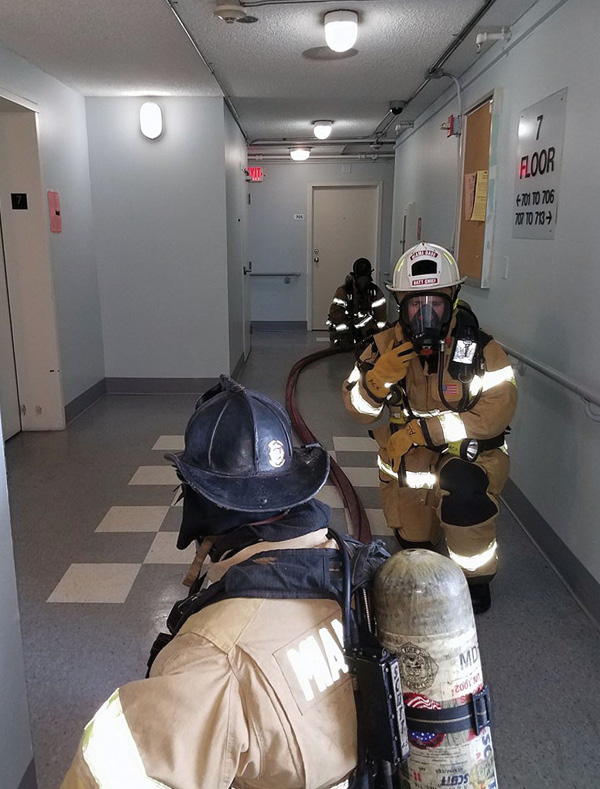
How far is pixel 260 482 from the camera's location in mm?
1000

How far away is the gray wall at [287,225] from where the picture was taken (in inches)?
354

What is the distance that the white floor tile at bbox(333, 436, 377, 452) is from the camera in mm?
4184

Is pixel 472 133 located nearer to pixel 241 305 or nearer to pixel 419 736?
pixel 241 305

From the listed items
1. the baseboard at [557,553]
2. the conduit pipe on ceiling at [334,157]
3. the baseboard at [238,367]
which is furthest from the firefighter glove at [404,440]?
the conduit pipe on ceiling at [334,157]

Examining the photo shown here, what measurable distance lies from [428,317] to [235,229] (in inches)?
156

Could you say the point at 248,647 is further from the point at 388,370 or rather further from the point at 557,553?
the point at 557,553

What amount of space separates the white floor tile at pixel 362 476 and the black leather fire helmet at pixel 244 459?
8.41ft

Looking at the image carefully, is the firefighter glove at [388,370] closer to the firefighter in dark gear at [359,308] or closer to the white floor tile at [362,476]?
the white floor tile at [362,476]

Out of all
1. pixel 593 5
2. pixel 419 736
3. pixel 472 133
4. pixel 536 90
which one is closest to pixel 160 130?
pixel 472 133

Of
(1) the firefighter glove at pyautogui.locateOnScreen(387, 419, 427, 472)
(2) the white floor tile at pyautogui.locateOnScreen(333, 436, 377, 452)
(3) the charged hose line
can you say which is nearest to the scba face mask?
(1) the firefighter glove at pyautogui.locateOnScreen(387, 419, 427, 472)

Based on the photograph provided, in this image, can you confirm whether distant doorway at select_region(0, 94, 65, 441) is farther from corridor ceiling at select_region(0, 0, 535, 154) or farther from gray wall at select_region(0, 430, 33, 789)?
gray wall at select_region(0, 430, 33, 789)

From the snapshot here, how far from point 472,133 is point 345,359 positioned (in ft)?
11.3

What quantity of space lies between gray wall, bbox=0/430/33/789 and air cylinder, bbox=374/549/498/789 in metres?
0.87

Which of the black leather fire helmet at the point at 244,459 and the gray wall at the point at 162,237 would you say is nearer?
the black leather fire helmet at the point at 244,459
